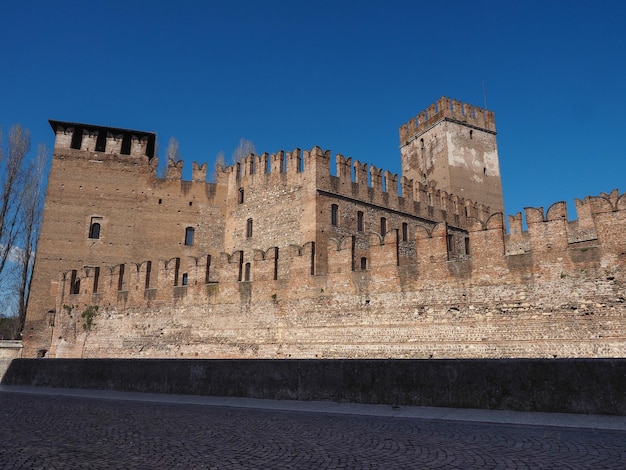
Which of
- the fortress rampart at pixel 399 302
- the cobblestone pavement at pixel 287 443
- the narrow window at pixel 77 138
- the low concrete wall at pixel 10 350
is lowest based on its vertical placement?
the cobblestone pavement at pixel 287 443

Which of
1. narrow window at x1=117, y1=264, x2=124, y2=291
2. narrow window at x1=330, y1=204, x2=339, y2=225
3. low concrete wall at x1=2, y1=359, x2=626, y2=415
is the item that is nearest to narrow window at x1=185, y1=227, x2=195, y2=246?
narrow window at x1=117, y1=264, x2=124, y2=291

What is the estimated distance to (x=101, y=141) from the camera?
26641 mm

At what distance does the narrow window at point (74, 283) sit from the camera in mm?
22625

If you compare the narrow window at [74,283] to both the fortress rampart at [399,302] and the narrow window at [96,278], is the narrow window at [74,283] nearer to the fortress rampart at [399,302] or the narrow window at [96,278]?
the fortress rampart at [399,302]

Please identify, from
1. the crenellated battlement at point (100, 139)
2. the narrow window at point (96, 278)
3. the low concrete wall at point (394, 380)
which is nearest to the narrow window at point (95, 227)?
the narrow window at point (96, 278)

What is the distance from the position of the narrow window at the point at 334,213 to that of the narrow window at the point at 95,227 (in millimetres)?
12141

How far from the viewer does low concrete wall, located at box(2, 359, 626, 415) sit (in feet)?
21.8

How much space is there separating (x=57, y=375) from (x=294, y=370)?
23.4ft

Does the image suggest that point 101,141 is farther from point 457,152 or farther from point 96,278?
point 457,152

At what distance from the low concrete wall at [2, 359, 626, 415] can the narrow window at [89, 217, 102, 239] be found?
Answer: 13.9 metres

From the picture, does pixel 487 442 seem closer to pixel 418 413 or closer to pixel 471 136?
pixel 418 413

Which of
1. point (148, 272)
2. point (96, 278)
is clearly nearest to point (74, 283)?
point (96, 278)

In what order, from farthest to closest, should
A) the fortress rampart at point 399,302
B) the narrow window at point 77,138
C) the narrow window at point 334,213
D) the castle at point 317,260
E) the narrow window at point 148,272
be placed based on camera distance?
the narrow window at point 77,138, the narrow window at point 334,213, the narrow window at point 148,272, the castle at point 317,260, the fortress rampart at point 399,302

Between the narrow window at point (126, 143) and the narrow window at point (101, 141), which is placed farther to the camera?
the narrow window at point (126, 143)
